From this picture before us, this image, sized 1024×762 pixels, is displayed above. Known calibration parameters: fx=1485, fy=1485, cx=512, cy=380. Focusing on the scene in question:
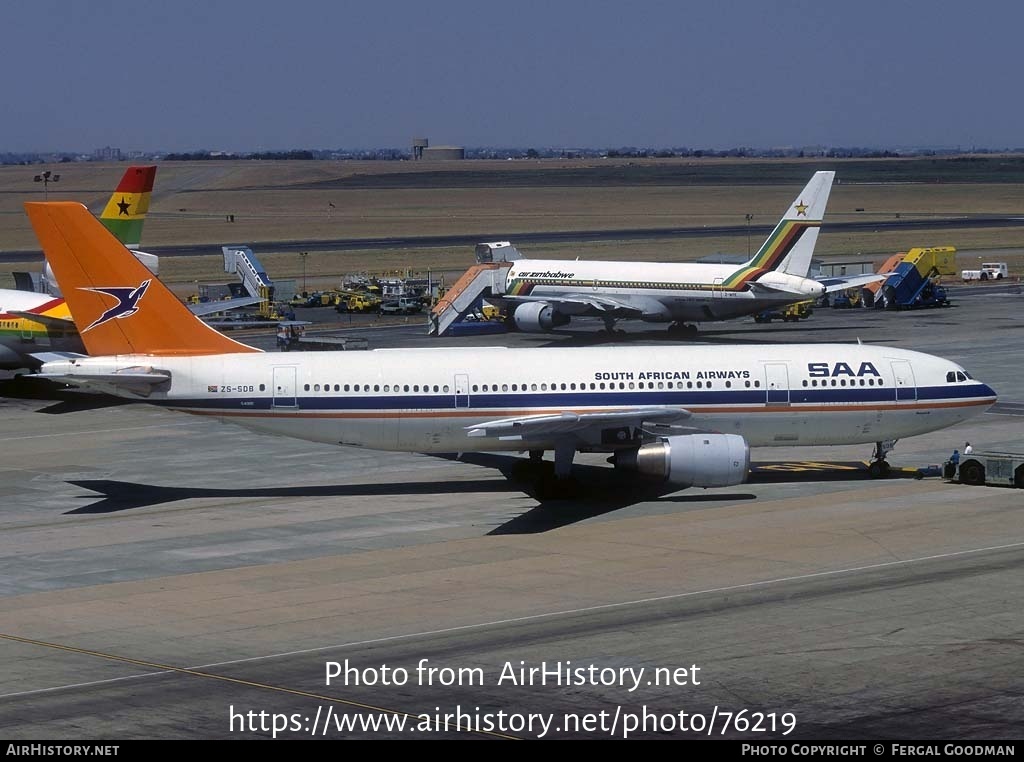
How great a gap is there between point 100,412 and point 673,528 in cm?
3636

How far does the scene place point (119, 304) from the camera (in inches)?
1882

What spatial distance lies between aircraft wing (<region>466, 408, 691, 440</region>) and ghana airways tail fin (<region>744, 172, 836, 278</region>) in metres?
44.9

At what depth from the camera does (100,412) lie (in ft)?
230

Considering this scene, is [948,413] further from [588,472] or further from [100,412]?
[100,412]

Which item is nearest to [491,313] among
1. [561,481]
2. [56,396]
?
[56,396]

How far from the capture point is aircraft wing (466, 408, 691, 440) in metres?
45.2

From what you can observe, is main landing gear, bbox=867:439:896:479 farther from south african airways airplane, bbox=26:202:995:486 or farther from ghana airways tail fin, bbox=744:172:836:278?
ghana airways tail fin, bbox=744:172:836:278

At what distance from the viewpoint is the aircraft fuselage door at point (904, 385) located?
4978 cm

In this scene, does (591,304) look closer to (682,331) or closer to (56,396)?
(682,331)

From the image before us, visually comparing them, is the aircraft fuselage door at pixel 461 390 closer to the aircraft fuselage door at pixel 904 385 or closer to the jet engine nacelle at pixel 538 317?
the aircraft fuselage door at pixel 904 385

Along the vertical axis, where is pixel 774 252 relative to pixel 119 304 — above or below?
above

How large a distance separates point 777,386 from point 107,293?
22.0 metres

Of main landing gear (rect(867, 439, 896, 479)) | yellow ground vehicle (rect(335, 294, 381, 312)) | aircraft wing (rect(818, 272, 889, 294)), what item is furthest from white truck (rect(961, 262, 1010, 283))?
main landing gear (rect(867, 439, 896, 479))

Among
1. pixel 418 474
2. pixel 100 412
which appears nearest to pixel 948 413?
pixel 418 474
